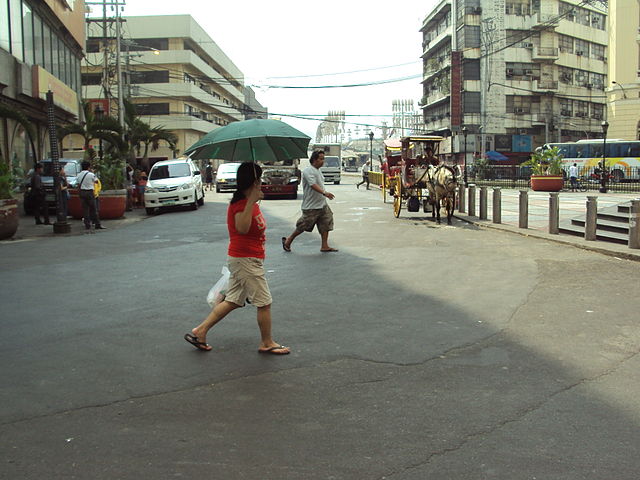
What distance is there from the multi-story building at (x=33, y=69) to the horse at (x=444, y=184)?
1216 centimetres

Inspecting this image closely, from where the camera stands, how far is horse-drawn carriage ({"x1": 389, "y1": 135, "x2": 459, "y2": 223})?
18.0 metres

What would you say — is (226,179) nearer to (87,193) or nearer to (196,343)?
(87,193)

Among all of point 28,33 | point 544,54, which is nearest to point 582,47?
point 544,54

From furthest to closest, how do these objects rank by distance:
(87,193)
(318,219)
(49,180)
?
(49,180) → (87,193) → (318,219)

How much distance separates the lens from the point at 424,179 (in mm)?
18906

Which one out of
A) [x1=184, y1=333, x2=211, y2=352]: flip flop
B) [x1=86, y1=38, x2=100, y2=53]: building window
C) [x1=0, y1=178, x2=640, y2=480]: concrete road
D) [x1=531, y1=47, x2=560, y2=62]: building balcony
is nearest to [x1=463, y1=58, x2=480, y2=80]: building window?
[x1=531, y1=47, x2=560, y2=62]: building balcony

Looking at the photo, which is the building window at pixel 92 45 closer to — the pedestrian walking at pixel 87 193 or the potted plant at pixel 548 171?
the potted plant at pixel 548 171

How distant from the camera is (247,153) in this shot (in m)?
7.23

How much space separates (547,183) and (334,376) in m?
31.3

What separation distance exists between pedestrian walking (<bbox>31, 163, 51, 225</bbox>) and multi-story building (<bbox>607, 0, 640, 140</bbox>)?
127ft

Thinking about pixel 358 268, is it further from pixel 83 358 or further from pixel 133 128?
pixel 133 128

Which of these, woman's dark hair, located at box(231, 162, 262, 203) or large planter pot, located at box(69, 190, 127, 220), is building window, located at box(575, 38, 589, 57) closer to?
large planter pot, located at box(69, 190, 127, 220)

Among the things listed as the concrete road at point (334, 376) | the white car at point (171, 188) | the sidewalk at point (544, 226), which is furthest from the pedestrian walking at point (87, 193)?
the sidewalk at point (544, 226)

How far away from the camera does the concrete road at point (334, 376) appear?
3789mm
